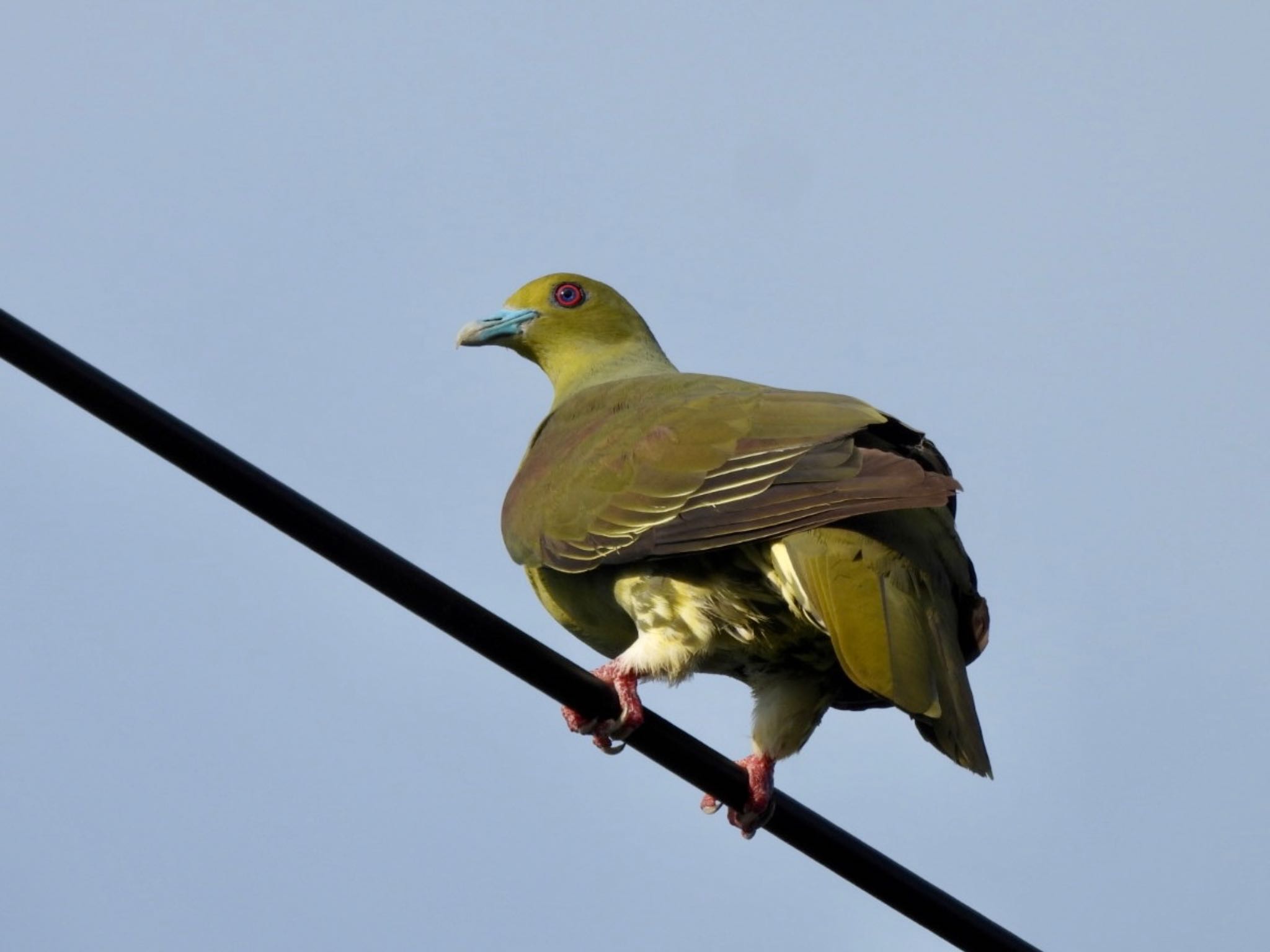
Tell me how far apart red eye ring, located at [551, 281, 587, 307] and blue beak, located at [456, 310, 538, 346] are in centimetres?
11

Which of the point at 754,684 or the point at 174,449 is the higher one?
the point at 754,684

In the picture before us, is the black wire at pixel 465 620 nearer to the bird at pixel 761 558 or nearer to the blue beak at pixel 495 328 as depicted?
the bird at pixel 761 558

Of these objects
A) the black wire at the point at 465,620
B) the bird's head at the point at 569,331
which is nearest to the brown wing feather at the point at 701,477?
the black wire at the point at 465,620

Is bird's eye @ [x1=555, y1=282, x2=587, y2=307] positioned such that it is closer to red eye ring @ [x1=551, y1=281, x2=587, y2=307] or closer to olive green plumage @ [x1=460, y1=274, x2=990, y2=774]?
red eye ring @ [x1=551, y1=281, x2=587, y2=307]

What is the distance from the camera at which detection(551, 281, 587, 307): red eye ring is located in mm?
7367

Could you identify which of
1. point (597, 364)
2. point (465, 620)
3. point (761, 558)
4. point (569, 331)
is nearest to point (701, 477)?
point (761, 558)

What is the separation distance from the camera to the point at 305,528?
3125mm

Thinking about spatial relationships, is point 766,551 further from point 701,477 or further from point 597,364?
point 597,364

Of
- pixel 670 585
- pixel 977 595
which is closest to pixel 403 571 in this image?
pixel 670 585

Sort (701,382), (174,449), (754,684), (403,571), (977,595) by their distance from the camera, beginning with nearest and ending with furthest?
(174,449), (403,571), (977,595), (754,684), (701,382)

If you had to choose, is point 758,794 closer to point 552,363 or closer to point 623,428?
point 623,428

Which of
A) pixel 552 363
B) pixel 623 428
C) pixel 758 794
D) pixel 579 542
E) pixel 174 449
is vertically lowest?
pixel 174 449

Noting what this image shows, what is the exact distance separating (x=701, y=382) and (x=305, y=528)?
2668mm

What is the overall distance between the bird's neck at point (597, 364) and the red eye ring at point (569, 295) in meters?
0.19
